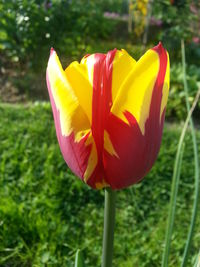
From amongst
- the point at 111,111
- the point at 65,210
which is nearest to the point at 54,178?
the point at 65,210

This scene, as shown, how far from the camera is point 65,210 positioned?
6.36 ft

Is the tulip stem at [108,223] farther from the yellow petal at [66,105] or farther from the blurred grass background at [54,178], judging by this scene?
the blurred grass background at [54,178]

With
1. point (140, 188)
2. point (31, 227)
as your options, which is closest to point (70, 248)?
point (31, 227)

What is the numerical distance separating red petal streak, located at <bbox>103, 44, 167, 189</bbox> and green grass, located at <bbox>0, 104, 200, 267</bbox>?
0.73 meters

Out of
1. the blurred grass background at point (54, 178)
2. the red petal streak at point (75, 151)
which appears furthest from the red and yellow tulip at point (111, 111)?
the blurred grass background at point (54, 178)

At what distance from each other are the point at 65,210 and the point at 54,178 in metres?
0.22

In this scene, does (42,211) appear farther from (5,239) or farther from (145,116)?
(145,116)

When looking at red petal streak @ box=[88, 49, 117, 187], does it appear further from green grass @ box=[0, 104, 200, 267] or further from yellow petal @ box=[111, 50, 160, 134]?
green grass @ box=[0, 104, 200, 267]

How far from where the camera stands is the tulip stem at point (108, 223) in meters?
0.69

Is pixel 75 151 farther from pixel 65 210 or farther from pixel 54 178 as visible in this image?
pixel 54 178

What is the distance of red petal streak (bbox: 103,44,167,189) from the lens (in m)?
0.63

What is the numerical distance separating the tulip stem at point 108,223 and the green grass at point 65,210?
2.12 ft

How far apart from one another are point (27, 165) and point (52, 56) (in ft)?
5.22

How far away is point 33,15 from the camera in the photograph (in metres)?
3.19
